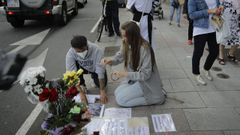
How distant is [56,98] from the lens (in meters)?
2.40

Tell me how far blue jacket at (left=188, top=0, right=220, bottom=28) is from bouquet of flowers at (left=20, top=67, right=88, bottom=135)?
87.1 inches

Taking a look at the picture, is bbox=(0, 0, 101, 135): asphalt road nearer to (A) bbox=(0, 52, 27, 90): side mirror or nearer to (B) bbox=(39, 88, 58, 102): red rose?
(A) bbox=(0, 52, 27, 90): side mirror

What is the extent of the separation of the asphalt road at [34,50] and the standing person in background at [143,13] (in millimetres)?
1738

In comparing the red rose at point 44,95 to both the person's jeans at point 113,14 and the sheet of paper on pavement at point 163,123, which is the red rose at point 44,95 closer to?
the sheet of paper on pavement at point 163,123

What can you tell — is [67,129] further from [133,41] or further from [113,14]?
[113,14]

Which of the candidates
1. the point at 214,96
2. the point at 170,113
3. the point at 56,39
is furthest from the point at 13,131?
the point at 56,39

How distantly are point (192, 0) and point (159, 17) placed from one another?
20.8 ft

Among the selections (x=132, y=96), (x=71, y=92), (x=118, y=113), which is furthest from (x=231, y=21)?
(x=71, y=92)

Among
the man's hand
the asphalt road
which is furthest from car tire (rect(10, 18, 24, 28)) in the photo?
the man's hand

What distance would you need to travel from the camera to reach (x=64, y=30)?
9.10m

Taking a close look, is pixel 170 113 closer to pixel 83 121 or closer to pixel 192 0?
pixel 83 121

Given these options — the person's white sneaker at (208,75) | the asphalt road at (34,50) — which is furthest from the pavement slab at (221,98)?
the asphalt road at (34,50)

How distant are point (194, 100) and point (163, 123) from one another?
76cm

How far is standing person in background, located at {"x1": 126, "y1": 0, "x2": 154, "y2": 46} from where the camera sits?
4.53 meters
